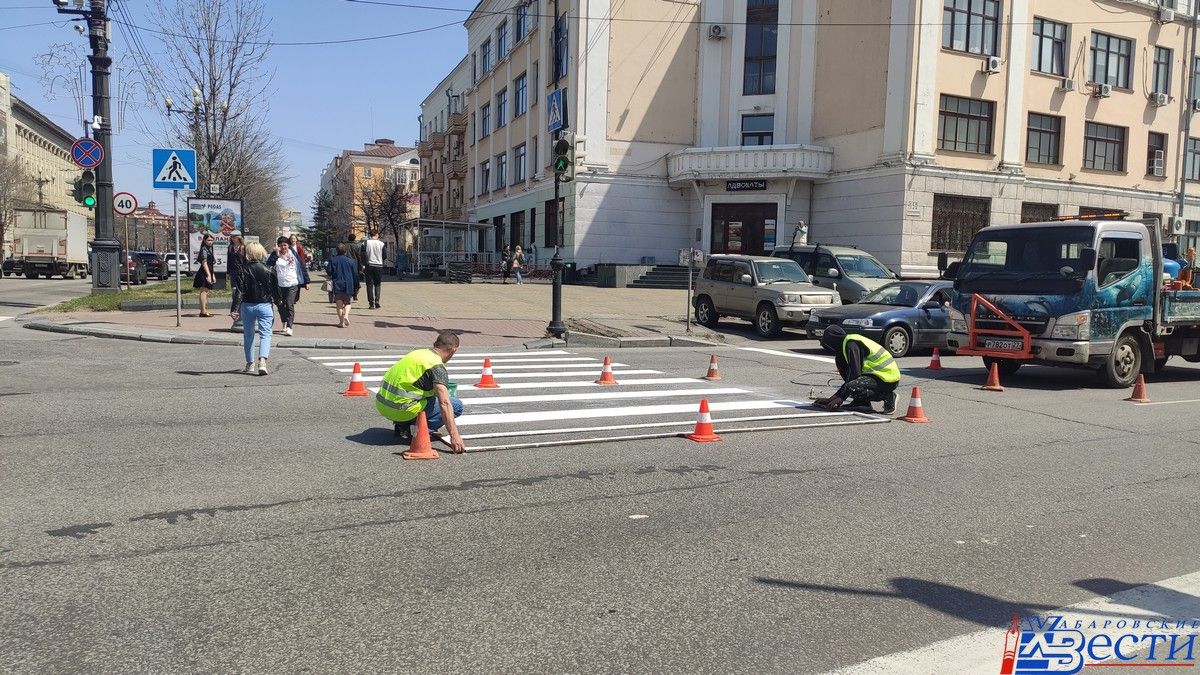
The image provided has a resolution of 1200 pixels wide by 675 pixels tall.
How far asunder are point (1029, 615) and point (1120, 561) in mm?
1187

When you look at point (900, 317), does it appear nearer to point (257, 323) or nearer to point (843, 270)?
point (843, 270)

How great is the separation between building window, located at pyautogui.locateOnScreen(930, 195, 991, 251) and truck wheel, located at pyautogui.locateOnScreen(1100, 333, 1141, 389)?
19640mm

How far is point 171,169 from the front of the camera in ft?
51.1

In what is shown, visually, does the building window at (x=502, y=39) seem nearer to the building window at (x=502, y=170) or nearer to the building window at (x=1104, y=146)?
the building window at (x=502, y=170)

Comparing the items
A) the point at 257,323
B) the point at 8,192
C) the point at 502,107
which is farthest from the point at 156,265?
the point at 257,323

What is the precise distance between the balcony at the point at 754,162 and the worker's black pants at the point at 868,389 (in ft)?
82.9

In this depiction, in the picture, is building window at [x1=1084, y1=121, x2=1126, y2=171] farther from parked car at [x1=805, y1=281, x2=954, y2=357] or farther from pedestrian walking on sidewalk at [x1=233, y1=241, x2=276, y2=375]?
pedestrian walking on sidewalk at [x1=233, y1=241, x2=276, y2=375]

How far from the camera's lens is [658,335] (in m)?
17.6

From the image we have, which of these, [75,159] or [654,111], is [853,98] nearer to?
[654,111]

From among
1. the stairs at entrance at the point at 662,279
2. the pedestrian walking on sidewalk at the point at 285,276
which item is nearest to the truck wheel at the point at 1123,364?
the pedestrian walking on sidewalk at the point at 285,276

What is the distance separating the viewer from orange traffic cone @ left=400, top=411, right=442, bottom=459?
654cm

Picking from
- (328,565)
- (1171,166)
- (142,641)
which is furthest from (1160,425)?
(1171,166)

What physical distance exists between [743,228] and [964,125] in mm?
9374

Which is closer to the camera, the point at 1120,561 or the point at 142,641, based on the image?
the point at 142,641
